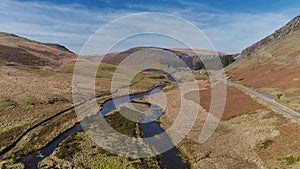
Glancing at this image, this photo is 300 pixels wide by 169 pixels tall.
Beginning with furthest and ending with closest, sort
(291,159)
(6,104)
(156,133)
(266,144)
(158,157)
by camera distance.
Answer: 1. (6,104)
2. (156,133)
3. (158,157)
4. (266,144)
5. (291,159)

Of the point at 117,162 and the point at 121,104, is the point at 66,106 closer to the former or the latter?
the point at 121,104

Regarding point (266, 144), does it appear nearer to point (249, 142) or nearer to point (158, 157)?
point (249, 142)

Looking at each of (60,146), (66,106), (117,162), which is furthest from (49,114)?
(117,162)

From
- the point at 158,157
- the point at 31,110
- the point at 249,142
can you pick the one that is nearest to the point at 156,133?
the point at 158,157

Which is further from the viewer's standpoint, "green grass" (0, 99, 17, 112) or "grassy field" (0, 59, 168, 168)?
"green grass" (0, 99, 17, 112)

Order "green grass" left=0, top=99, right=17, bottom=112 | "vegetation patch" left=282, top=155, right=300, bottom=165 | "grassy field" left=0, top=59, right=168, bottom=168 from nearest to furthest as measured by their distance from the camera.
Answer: "vegetation patch" left=282, top=155, right=300, bottom=165 < "grassy field" left=0, top=59, right=168, bottom=168 < "green grass" left=0, top=99, right=17, bottom=112

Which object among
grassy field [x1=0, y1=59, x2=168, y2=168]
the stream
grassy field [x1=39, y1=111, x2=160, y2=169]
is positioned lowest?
the stream

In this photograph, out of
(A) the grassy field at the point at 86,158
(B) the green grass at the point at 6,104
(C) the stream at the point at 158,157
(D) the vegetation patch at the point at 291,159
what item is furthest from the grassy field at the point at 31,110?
(D) the vegetation patch at the point at 291,159

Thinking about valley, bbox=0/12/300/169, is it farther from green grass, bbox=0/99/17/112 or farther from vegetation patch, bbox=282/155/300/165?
green grass, bbox=0/99/17/112

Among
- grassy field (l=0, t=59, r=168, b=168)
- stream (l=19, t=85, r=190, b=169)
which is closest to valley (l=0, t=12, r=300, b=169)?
stream (l=19, t=85, r=190, b=169)

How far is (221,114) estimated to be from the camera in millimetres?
54375

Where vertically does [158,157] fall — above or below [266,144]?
below

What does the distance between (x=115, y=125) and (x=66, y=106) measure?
21.3m

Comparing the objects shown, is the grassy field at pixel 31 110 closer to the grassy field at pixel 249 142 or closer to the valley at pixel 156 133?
the valley at pixel 156 133
